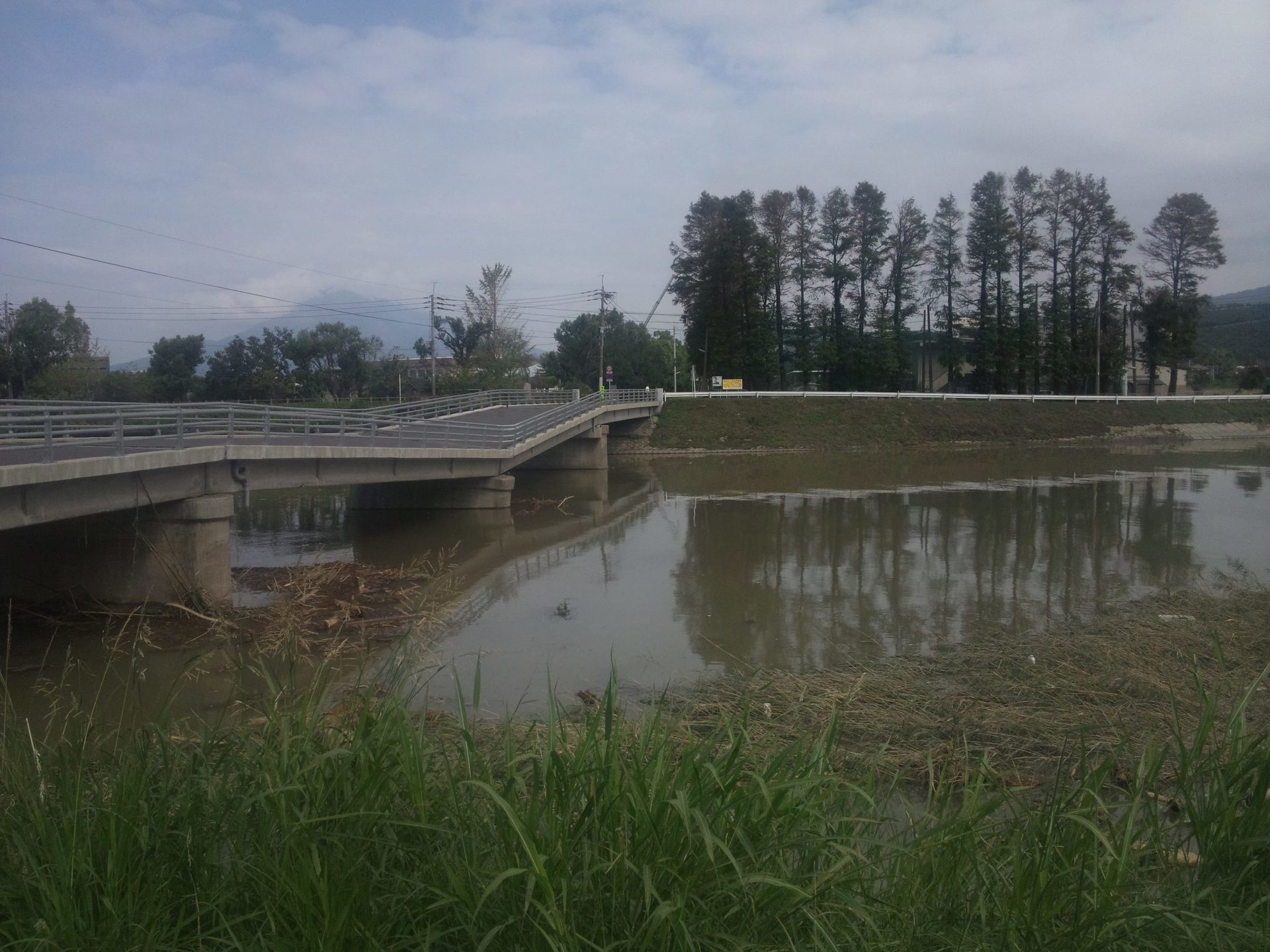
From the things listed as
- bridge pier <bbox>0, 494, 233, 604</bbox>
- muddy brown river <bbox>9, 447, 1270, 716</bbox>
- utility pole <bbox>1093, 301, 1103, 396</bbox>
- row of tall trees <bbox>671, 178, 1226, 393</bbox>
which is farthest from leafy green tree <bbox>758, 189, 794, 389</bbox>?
bridge pier <bbox>0, 494, 233, 604</bbox>

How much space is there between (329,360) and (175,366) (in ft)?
47.9

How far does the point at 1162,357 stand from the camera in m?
69.6

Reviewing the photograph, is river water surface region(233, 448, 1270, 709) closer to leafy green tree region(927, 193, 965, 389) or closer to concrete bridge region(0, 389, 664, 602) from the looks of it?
concrete bridge region(0, 389, 664, 602)

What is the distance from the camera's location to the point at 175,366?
42.9 meters

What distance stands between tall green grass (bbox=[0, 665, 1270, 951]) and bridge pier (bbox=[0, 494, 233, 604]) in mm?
11411

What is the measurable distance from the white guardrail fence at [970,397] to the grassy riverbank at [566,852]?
171 ft

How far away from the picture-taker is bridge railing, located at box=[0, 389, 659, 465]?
1327cm

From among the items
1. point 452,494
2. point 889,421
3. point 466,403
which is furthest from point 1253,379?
point 452,494

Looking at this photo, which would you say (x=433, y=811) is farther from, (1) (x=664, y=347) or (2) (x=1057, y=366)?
(1) (x=664, y=347)

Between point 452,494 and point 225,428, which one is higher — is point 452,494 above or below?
below

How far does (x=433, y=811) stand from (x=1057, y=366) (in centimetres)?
7311

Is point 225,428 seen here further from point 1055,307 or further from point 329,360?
point 1055,307

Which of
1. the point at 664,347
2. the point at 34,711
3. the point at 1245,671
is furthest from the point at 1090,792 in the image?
the point at 664,347

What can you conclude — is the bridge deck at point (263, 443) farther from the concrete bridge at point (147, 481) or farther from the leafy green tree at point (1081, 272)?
the leafy green tree at point (1081, 272)
